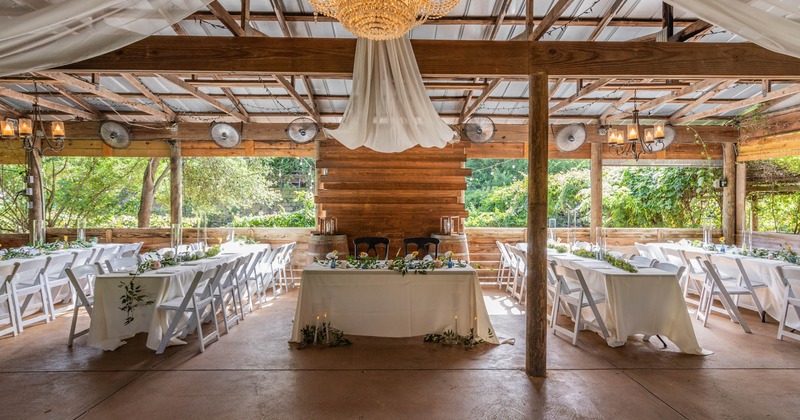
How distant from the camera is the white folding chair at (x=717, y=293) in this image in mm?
4672

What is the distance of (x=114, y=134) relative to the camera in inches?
303

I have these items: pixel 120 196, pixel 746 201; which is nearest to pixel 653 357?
pixel 746 201

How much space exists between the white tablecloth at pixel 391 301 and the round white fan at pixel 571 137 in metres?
4.66

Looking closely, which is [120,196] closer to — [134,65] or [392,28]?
[134,65]

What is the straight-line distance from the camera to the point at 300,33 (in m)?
4.97

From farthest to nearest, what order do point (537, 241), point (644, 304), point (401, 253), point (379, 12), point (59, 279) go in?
point (401, 253) < point (59, 279) < point (644, 304) < point (537, 241) < point (379, 12)

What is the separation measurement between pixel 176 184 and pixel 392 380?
22.7 feet

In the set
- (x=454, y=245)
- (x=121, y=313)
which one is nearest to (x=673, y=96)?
(x=454, y=245)

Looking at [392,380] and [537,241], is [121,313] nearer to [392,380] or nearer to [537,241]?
[392,380]

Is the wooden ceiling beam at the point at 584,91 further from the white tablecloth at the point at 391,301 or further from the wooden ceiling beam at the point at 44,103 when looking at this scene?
the wooden ceiling beam at the point at 44,103

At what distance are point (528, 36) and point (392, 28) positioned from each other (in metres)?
2.03

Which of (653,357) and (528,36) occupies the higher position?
(528,36)

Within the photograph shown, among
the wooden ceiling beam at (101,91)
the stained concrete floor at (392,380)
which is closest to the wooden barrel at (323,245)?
the stained concrete floor at (392,380)

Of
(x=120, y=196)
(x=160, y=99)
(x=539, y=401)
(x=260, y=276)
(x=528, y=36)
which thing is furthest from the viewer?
(x=120, y=196)
